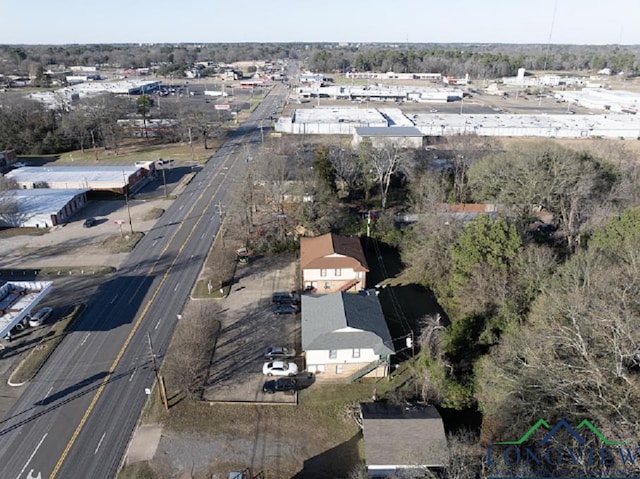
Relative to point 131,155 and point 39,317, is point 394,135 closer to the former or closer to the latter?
point 131,155

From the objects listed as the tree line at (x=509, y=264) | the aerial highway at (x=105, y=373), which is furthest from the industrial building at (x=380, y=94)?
the aerial highway at (x=105, y=373)

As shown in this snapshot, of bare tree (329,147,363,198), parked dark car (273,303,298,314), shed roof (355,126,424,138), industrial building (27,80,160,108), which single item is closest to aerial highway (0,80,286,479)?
parked dark car (273,303,298,314)

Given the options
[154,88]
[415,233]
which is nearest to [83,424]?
[415,233]

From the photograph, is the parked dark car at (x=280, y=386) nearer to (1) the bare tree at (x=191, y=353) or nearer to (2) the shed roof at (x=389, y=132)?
(1) the bare tree at (x=191, y=353)

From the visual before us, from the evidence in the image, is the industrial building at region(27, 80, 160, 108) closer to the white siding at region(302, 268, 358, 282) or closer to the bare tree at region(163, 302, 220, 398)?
the white siding at region(302, 268, 358, 282)

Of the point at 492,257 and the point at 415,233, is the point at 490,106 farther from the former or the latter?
the point at 492,257

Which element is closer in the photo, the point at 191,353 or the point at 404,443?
the point at 404,443

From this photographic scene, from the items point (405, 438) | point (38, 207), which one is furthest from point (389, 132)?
point (405, 438)
